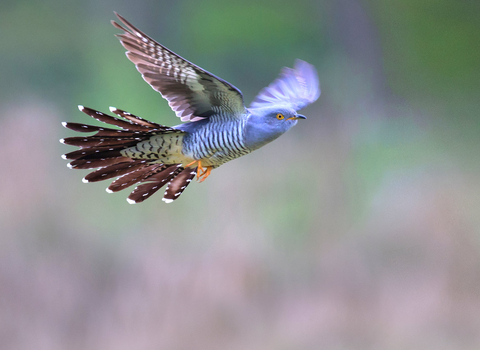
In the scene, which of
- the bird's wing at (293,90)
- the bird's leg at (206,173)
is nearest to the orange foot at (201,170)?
the bird's leg at (206,173)

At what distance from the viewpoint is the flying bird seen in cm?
127

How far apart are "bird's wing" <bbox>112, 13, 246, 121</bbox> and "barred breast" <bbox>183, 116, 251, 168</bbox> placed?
41 millimetres

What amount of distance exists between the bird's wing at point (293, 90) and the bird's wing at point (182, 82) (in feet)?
1.03

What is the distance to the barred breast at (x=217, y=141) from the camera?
1.32m

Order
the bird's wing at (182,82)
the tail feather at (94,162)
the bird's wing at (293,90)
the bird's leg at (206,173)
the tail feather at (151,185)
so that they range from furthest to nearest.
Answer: the bird's wing at (293,90) → the tail feather at (151,185) → the bird's leg at (206,173) → the tail feather at (94,162) → the bird's wing at (182,82)

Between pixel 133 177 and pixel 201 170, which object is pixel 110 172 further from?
pixel 201 170

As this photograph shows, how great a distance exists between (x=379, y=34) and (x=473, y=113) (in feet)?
2.44

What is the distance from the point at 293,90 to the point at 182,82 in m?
0.51

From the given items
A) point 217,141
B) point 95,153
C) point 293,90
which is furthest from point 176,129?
point 293,90

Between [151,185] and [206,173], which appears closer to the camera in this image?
[206,173]

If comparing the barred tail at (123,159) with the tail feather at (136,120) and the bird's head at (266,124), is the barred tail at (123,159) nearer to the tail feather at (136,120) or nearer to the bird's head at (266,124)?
the tail feather at (136,120)

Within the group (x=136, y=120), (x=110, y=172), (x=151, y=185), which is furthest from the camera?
(x=151, y=185)

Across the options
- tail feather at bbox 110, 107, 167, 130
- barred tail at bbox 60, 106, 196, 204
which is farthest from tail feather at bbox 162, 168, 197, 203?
tail feather at bbox 110, 107, 167, 130

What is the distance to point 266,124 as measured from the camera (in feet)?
4.31
